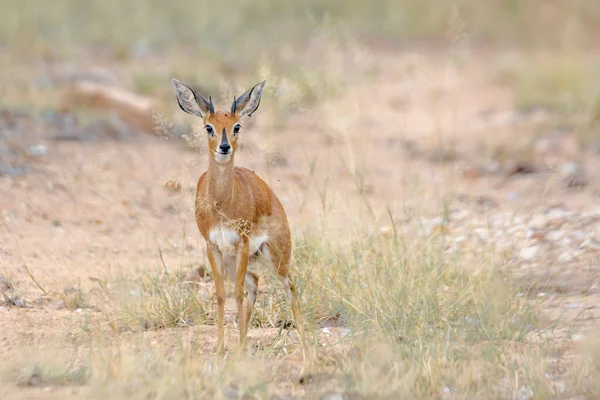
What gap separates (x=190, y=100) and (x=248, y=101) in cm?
32

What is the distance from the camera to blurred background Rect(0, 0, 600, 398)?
6.63 m

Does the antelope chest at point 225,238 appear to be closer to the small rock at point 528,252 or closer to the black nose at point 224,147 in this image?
the black nose at point 224,147

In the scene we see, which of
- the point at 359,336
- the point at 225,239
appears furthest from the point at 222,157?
the point at 359,336

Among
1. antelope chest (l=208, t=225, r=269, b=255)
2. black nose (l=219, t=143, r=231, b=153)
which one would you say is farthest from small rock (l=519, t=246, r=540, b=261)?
black nose (l=219, t=143, r=231, b=153)

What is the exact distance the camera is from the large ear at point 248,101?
5.40 m

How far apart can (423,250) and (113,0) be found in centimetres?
1529

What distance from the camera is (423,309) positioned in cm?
552

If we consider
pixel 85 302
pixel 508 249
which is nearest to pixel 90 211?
pixel 85 302

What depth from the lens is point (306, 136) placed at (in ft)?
39.3

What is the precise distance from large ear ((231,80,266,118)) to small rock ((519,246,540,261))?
2637 mm

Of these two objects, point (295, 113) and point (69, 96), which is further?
point (295, 113)

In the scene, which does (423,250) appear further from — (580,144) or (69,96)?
(69,96)

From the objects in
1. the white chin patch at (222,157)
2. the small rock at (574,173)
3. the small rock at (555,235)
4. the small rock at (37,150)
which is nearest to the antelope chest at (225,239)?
the white chin patch at (222,157)

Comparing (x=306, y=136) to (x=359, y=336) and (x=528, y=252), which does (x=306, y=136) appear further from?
(x=359, y=336)
